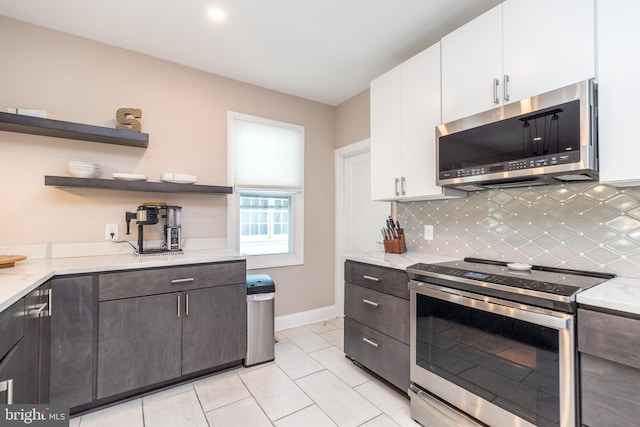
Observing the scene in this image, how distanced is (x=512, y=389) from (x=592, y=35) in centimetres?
169

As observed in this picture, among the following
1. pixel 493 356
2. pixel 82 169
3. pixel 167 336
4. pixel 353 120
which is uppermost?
pixel 353 120

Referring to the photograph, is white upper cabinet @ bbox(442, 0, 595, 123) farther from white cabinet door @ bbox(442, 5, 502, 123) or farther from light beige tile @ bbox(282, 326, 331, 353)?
light beige tile @ bbox(282, 326, 331, 353)

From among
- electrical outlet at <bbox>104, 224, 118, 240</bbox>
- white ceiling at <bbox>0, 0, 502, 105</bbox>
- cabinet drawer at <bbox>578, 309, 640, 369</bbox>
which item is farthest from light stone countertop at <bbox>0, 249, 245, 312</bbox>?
cabinet drawer at <bbox>578, 309, 640, 369</bbox>

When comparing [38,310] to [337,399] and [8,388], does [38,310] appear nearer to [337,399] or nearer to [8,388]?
[8,388]

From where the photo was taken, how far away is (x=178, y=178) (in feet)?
8.23

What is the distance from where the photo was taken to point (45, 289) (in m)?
1.64

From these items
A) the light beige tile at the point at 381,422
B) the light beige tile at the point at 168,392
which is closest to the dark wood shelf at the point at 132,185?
the light beige tile at the point at 168,392

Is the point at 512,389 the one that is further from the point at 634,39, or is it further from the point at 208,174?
the point at 208,174

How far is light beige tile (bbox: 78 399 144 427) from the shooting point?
175cm

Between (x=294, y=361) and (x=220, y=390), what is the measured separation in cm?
65

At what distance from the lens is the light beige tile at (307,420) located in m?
1.74

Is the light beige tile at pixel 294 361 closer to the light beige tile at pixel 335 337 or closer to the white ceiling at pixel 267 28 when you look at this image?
the light beige tile at pixel 335 337

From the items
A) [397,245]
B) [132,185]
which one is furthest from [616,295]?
[132,185]

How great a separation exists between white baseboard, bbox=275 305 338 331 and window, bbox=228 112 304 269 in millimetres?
618
